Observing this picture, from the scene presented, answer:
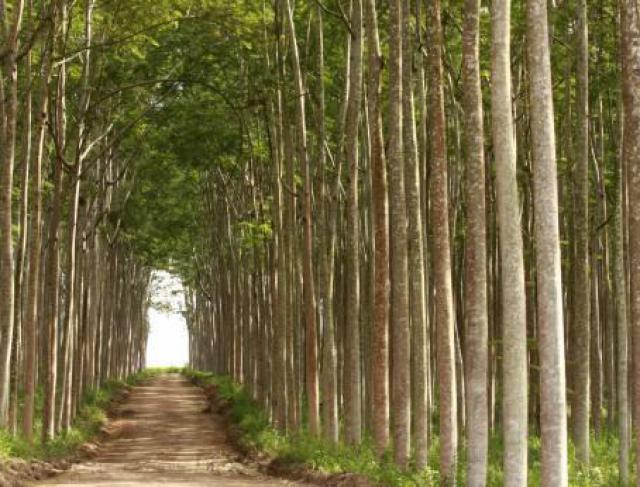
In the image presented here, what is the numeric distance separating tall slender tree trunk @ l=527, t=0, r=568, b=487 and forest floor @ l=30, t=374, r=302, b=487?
686 centimetres

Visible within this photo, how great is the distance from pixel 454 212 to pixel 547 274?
35.7 feet

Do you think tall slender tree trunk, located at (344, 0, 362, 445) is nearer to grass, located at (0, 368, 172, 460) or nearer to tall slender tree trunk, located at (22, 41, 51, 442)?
tall slender tree trunk, located at (22, 41, 51, 442)

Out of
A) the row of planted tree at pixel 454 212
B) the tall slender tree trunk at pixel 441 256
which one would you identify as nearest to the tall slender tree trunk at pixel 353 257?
the row of planted tree at pixel 454 212

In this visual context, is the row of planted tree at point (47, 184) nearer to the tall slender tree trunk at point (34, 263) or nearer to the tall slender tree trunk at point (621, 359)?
the tall slender tree trunk at point (34, 263)

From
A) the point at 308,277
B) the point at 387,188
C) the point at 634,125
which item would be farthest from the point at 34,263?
the point at 634,125

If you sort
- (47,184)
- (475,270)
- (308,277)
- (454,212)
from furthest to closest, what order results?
(47,184) → (454,212) → (308,277) → (475,270)

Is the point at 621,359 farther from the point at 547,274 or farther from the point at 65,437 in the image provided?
the point at 65,437

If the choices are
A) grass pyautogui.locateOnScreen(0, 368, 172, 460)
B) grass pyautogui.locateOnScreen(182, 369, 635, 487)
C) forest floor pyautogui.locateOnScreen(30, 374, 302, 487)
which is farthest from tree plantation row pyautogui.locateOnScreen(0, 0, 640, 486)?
forest floor pyautogui.locateOnScreen(30, 374, 302, 487)

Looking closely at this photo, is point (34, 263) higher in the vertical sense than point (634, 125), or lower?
lower

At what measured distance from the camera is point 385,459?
49.8 feet

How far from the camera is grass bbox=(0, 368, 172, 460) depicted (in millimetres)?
16781

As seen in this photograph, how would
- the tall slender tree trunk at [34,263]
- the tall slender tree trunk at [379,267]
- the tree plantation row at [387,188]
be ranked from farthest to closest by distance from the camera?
the tall slender tree trunk at [34,263] < the tall slender tree trunk at [379,267] < the tree plantation row at [387,188]

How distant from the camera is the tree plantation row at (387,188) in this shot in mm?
10516

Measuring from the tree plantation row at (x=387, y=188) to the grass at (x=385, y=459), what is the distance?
0.27 meters
